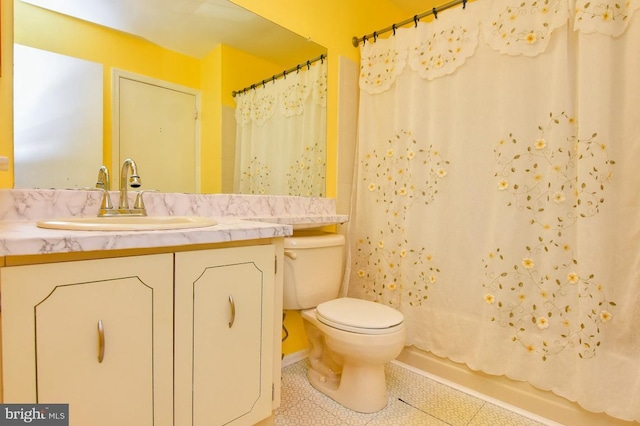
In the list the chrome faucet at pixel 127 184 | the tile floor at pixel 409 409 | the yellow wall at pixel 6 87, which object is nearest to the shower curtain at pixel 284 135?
the chrome faucet at pixel 127 184

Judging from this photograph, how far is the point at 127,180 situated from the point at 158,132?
28 cm

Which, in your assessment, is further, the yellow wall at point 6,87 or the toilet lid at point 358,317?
the toilet lid at point 358,317

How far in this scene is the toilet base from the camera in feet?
4.55

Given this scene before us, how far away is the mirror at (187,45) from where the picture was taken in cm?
111

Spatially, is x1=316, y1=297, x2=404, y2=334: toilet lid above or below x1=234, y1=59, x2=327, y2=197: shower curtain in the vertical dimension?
below

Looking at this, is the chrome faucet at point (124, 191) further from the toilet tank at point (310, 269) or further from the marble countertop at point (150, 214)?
the toilet tank at point (310, 269)

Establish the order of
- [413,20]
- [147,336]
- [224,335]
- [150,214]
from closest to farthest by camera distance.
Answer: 1. [147,336]
2. [224,335]
3. [150,214]
4. [413,20]

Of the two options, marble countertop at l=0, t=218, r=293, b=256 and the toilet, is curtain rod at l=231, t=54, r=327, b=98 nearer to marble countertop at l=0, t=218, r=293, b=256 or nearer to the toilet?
the toilet

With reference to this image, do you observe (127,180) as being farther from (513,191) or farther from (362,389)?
(513,191)

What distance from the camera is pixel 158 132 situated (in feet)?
4.35

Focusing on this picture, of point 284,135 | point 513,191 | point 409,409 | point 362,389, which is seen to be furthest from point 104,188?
point 513,191

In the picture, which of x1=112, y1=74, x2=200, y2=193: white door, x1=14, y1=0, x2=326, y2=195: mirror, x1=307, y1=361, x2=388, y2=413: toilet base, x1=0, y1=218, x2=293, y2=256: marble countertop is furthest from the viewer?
x1=307, y1=361, x2=388, y2=413: toilet base

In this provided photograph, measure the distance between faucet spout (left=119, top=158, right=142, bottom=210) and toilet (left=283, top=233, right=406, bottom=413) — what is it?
2.09 feet

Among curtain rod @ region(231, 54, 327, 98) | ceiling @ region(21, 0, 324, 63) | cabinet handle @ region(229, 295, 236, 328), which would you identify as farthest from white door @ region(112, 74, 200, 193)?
cabinet handle @ region(229, 295, 236, 328)
